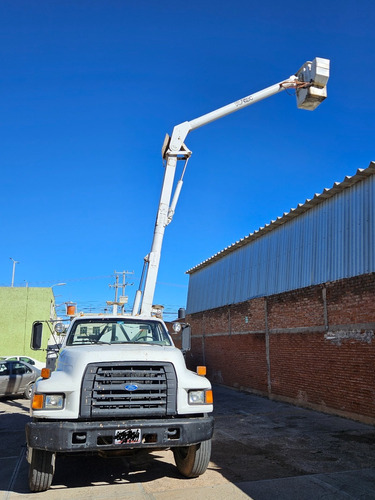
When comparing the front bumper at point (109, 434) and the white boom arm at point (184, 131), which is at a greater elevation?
the white boom arm at point (184, 131)

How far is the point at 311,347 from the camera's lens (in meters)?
12.4

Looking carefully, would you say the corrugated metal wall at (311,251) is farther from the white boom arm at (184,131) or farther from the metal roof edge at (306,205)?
the white boom arm at (184,131)

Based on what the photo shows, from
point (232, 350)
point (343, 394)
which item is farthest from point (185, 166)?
point (232, 350)

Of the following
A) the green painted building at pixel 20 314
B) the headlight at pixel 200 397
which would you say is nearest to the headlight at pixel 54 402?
the headlight at pixel 200 397

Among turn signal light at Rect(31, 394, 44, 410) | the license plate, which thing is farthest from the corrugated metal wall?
turn signal light at Rect(31, 394, 44, 410)

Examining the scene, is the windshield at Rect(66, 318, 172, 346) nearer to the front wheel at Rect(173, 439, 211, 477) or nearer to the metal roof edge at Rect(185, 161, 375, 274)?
the front wheel at Rect(173, 439, 211, 477)

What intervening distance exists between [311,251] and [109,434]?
9.55 meters

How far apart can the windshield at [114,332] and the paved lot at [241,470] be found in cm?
189

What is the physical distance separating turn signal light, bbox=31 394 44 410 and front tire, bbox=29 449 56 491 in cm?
61

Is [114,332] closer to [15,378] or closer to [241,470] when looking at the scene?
[241,470]

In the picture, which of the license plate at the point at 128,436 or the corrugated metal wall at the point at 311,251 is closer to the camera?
the license plate at the point at 128,436

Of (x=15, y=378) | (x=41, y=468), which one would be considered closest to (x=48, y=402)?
(x=41, y=468)

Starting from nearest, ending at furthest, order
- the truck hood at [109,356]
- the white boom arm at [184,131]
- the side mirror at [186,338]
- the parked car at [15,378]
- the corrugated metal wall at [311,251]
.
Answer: the truck hood at [109,356]
the side mirror at [186,338]
the white boom arm at [184,131]
the corrugated metal wall at [311,251]
the parked car at [15,378]

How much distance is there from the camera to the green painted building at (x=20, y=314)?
35.1 metres
